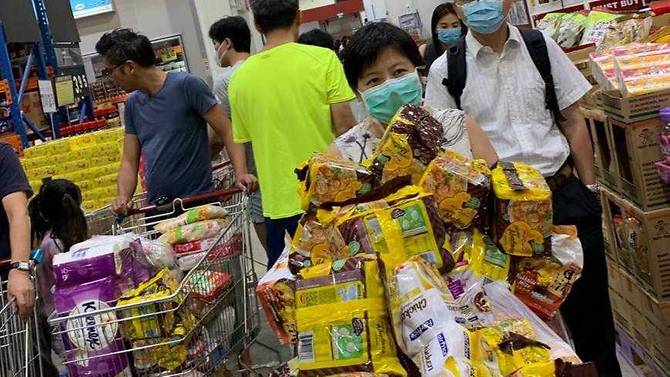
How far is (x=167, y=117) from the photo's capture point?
3766 mm

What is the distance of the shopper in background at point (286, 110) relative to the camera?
3.35 m

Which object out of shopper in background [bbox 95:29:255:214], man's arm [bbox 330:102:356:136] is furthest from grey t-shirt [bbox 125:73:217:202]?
man's arm [bbox 330:102:356:136]

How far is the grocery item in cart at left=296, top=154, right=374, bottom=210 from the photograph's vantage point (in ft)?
5.88

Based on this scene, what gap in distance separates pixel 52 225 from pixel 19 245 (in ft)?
1.50

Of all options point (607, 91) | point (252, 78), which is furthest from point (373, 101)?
point (607, 91)

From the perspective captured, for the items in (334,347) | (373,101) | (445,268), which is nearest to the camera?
(334,347)

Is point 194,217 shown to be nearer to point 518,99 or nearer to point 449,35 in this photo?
point 518,99

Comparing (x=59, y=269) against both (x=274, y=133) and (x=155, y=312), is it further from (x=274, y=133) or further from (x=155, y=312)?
(x=274, y=133)

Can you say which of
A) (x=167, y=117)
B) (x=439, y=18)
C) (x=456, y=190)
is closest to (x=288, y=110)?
(x=167, y=117)

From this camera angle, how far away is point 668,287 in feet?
10.3

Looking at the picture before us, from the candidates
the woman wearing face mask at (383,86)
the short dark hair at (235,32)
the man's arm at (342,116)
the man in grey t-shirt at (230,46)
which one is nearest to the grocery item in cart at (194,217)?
the man's arm at (342,116)

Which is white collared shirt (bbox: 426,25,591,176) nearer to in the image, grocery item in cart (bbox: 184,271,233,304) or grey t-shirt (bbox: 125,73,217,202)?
grocery item in cart (bbox: 184,271,233,304)

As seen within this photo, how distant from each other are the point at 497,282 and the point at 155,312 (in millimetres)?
1110

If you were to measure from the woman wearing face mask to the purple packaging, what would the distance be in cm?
84
